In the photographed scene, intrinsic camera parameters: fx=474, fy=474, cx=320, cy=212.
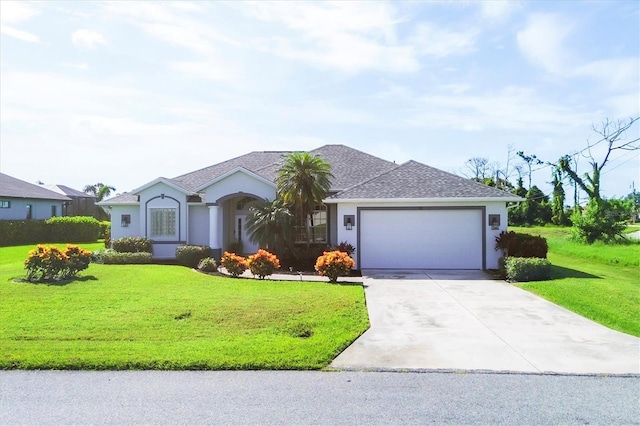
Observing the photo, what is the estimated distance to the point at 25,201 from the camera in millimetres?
36094

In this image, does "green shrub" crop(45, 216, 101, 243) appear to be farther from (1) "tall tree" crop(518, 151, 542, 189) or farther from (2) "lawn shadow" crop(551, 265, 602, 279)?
(1) "tall tree" crop(518, 151, 542, 189)

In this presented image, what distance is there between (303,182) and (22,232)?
78.2 ft

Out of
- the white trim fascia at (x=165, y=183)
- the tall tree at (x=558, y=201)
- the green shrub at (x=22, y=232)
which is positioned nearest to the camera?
the white trim fascia at (x=165, y=183)

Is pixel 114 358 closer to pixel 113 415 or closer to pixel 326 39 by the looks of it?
pixel 113 415

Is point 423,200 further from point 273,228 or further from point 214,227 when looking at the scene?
point 214,227

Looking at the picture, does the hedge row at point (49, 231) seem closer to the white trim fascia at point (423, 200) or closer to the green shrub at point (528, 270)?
the white trim fascia at point (423, 200)

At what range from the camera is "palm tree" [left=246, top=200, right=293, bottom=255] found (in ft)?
60.5

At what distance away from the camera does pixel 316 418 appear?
4957 millimetres

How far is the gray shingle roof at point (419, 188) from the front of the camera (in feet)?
59.2

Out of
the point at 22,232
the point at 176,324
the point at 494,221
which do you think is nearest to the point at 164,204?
the point at 176,324

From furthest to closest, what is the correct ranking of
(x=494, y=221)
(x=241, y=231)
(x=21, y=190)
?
1. (x=21, y=190)
2. (x=241, y=231)
3. (x=494, y=221)

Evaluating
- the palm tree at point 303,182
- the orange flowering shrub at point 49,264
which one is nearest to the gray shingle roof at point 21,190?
the orange flowering shrub at point 49,264

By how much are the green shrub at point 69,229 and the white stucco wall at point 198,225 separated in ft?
54.0

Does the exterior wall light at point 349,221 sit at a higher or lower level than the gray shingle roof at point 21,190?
lower
